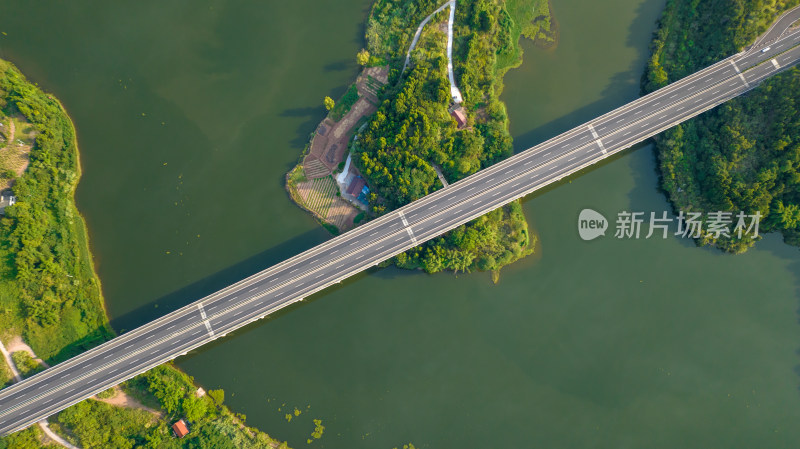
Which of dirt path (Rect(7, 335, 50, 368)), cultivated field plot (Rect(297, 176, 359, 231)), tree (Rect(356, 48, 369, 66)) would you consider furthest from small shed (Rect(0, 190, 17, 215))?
tree (Rect(356, 48, 369, 66))

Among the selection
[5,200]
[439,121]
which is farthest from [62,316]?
[439,121]

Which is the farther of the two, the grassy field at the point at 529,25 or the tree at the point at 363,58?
the grassy field at the point at 529,25

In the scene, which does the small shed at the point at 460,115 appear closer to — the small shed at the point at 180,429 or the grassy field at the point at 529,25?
the grassy field at the point at 529,25

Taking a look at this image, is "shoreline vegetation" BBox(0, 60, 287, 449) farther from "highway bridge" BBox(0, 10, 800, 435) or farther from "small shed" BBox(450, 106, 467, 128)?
"small shed" BBox(450, 106, 467, 128)

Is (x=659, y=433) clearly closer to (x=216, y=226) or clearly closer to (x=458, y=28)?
(x=458, y=28)

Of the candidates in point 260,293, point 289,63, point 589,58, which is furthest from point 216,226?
point 589,58

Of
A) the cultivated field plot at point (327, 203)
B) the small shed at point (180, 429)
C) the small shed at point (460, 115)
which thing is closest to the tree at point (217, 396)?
the small shed at point (180, 429)
